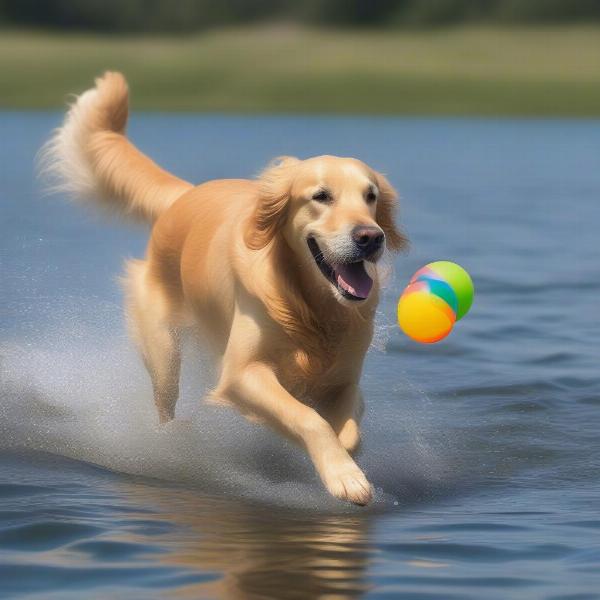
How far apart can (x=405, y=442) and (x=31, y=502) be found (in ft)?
7.80

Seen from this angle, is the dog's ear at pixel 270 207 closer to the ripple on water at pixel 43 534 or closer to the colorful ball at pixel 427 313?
the colorful ball at pixel 427 313

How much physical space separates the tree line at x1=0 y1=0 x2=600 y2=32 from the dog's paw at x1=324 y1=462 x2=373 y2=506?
96.3 metres

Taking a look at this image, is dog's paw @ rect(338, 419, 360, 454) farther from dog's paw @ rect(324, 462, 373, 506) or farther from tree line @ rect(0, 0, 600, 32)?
tree line @ rect(0, 0, 600, 32)

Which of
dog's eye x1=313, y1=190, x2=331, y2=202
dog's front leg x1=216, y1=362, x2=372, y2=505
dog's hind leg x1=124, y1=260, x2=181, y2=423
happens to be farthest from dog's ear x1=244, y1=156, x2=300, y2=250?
dog's hind leg x1=124, y1=260, x2=181, y2=423

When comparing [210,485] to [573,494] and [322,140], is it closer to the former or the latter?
[573,494]

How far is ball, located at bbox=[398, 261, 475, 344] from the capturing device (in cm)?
734

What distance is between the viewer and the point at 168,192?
8594 millimetres

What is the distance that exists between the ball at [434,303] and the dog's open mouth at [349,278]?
76 cm

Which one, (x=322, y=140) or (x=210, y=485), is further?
(x=322, y=140)

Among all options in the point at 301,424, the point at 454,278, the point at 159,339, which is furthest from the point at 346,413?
the point at 159,339

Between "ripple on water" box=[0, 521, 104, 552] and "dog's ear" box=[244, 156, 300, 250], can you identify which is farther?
"dog's ear" box=[244, 156, 300, 250]

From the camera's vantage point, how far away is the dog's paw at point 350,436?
6.86 m

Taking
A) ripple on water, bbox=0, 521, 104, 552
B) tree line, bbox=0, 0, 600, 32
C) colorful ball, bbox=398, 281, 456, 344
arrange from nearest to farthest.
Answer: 1. ripple on water, bbox=0, 521, 104, 552
2. colorful ball, bbox=398, 281, 456, 344
3. tree line, bbox=0, 0, 600, 32

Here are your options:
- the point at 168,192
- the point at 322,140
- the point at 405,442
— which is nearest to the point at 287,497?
the point at 405,442
